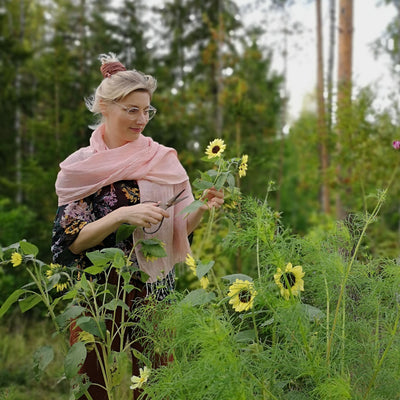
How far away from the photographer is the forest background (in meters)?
5.57

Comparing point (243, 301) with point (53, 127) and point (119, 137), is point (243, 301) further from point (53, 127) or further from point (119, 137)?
point (53, 127)

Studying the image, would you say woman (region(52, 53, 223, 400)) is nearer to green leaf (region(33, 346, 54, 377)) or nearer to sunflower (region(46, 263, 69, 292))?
sunflower (region(46, 263, 69, 292))

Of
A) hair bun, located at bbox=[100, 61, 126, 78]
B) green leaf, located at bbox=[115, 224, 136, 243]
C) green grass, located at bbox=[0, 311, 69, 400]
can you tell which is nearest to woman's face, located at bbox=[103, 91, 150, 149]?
hair bun, located at bbox=[100, 61, 126, 78]

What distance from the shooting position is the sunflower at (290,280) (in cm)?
148

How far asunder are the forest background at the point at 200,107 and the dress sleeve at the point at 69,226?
0.66 meters

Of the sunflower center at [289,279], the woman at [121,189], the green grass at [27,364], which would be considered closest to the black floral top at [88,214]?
the woman at [121,189]

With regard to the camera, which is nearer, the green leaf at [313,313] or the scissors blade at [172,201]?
the green leaf at [313,313]

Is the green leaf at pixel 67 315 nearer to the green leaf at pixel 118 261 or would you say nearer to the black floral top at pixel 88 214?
the green leaf at pixel 118 261

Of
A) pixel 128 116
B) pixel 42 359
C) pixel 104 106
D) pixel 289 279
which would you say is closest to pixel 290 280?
pixel 289 279

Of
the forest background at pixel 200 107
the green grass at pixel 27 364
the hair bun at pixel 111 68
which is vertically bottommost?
the green grass at pixel 27 364

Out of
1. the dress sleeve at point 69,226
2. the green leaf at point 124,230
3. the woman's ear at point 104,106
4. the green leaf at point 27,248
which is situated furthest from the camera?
the woman's ear at point 104,106

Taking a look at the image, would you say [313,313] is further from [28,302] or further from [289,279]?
[28,302]

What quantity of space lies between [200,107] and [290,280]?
28.2ft

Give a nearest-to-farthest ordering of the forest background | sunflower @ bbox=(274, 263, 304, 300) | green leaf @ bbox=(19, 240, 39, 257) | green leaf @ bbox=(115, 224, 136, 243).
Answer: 1. sunflower @ bbox=(274, 263, 304, 300)
2. green leaf @ bbox=(19, 240, 39, 257)
3. green leaf @ bbox=(115, 224, 136, 243)
4. the forest background
